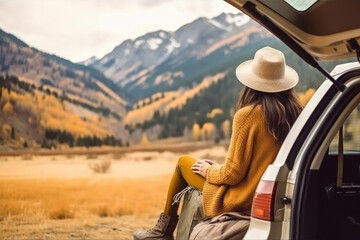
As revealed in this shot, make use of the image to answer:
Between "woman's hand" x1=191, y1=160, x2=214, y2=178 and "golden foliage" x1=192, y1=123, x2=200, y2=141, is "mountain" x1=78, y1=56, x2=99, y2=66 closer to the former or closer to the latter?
"golden foliage" x1=192, y1=123, x2=200, y2=141

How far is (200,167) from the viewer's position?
130 inches

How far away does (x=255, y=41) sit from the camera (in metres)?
11.2

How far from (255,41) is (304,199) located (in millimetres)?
8943

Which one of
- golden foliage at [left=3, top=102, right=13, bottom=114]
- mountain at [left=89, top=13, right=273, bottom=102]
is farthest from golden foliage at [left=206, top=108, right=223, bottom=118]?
golden foliage at [left=3, top=102, right=13, bottom=114]

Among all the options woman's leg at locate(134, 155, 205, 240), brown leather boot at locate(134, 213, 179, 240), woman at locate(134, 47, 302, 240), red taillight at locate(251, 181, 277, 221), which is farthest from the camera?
brown leather boot at locate(134, 213, 179, 240)

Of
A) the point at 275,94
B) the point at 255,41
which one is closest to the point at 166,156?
the point at 255,41

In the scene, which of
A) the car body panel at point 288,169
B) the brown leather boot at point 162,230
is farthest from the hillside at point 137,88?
the car body panel at point 288,169

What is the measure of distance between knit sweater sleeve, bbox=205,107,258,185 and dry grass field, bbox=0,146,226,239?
5972 millimetres

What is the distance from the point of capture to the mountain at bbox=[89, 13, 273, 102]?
10.9 metres

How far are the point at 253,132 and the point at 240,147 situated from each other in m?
0.08

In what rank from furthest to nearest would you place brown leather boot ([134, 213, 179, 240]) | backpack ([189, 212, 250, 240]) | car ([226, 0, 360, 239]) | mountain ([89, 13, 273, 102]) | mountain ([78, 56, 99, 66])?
mountain ([89, 13, 273, 102]) → mountain ([78, 56, 99, 66]) → brown leather boot ([134, 213, 179, 240]) → backpack ([189, 212, 250, 240]) → car ([226, 0, 360, 239])

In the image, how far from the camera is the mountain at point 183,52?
1093 cm

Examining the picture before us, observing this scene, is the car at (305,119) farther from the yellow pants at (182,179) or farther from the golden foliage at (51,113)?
the golden foliage at (51,113)

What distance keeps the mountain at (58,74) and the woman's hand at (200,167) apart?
274 inches
